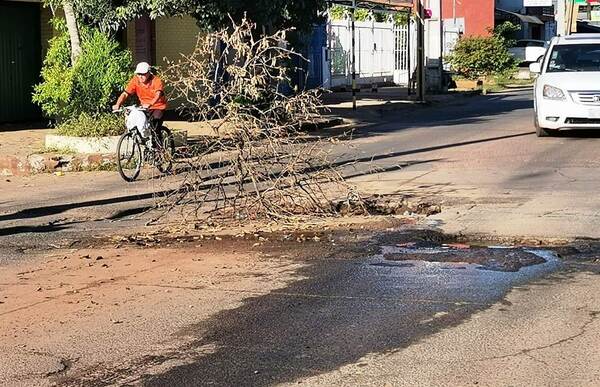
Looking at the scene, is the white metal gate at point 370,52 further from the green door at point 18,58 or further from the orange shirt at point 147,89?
the orange shirt at point 147,89

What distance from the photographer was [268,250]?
8.85m

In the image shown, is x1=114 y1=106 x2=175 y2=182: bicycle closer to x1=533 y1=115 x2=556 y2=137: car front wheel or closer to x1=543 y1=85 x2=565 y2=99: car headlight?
x1=543 y1=85 x2=565 y2=99: car headlight

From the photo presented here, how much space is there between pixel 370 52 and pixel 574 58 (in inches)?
836

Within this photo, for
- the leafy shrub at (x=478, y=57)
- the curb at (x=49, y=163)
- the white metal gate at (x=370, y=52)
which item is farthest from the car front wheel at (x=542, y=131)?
the leafy shrub at (x=478, y=57)

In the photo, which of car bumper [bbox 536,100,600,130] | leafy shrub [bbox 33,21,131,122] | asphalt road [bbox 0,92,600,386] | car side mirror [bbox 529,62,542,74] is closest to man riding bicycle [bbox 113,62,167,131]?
leafy shrub [bbox 33,21,131,122]

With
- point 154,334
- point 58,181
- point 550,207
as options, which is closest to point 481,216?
point 550,207

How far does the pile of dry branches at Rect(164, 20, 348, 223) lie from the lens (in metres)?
10.4

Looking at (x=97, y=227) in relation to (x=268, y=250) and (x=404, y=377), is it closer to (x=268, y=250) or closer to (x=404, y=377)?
(x=268, y=250)

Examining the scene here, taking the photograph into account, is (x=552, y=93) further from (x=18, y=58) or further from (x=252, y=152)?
(x=18, y=58)

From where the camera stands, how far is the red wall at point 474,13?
5894 cm

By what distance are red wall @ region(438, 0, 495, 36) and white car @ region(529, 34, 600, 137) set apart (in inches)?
1593

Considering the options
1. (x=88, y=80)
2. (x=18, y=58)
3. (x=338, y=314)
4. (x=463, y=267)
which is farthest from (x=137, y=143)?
(x=18, y=58)

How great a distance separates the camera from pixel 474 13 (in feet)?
196

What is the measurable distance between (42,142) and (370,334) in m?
13.2
